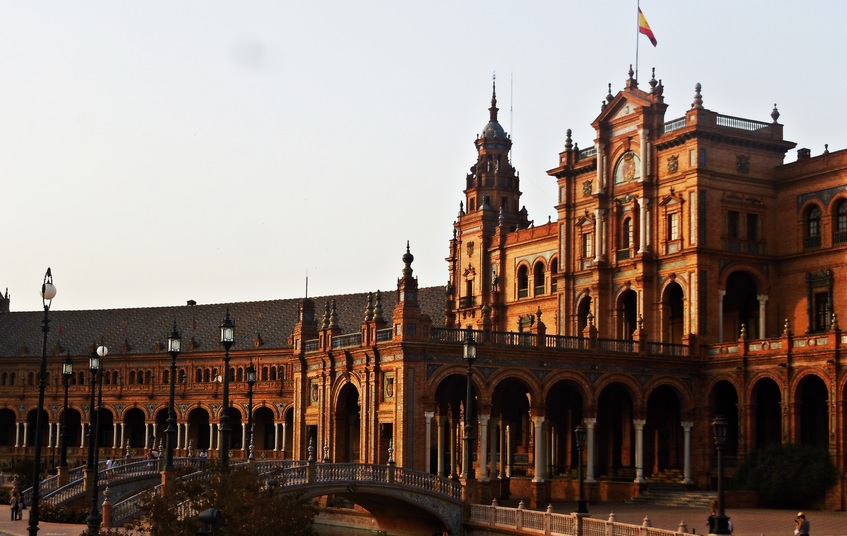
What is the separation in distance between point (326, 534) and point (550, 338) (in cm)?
1367

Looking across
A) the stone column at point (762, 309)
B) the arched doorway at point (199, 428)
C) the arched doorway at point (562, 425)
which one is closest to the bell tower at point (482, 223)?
the arched doorway at point (562, 425)

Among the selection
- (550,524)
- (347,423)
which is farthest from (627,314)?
(550,524)

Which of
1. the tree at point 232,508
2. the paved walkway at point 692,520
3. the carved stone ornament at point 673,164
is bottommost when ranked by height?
the paved walkway at point 692,520

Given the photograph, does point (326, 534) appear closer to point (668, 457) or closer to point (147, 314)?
point (668, 457)

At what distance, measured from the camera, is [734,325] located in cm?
7038

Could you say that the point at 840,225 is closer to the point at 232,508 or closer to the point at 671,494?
the point at 671,494

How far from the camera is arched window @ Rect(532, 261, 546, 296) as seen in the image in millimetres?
83644

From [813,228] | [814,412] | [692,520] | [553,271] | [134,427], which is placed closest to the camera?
[692,520]

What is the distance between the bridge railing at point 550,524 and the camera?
42594 millimetres

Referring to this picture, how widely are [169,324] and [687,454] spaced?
213ft

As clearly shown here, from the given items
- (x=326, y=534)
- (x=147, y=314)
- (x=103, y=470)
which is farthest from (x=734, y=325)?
(x=147, y=314)

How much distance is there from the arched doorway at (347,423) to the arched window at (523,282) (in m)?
21.5

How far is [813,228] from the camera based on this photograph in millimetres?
67250

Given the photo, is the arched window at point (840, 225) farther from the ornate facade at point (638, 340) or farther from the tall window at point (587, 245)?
the tall window at point (587, 245)
